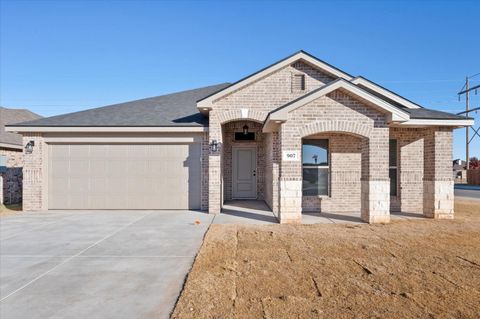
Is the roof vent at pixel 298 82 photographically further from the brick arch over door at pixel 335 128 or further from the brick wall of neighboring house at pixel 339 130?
the brick arch over door at pixel 335 128

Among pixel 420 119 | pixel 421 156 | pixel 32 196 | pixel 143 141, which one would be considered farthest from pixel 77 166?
pixel 421 156

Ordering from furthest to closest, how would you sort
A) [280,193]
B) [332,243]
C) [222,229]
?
[280,193]
[222,229]
[332,243]

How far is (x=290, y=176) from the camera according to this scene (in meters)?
8.30

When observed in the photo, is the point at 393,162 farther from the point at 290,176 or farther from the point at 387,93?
the point at 290,176

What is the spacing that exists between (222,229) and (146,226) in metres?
2.34

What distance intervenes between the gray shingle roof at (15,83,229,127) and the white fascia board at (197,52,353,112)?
0.99 m

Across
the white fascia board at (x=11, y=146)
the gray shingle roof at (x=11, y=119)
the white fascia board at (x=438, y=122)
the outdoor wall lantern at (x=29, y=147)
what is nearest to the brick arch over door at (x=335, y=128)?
the white fascia board at (x=438, y=122)

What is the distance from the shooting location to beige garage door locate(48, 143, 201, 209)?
1081 cm

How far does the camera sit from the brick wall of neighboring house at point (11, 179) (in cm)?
1228

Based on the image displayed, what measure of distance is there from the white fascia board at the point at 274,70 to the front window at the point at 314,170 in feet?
9.49

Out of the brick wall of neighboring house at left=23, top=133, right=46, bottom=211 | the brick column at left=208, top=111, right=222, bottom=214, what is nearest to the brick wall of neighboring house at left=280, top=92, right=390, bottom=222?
the brick column at left=208, top=111, right=222, bottom=214

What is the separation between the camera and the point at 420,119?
8977 millimetres

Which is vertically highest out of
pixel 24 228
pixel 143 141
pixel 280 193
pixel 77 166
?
pixel 143 141

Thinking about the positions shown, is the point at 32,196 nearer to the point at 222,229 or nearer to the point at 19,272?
the point at 19,272
